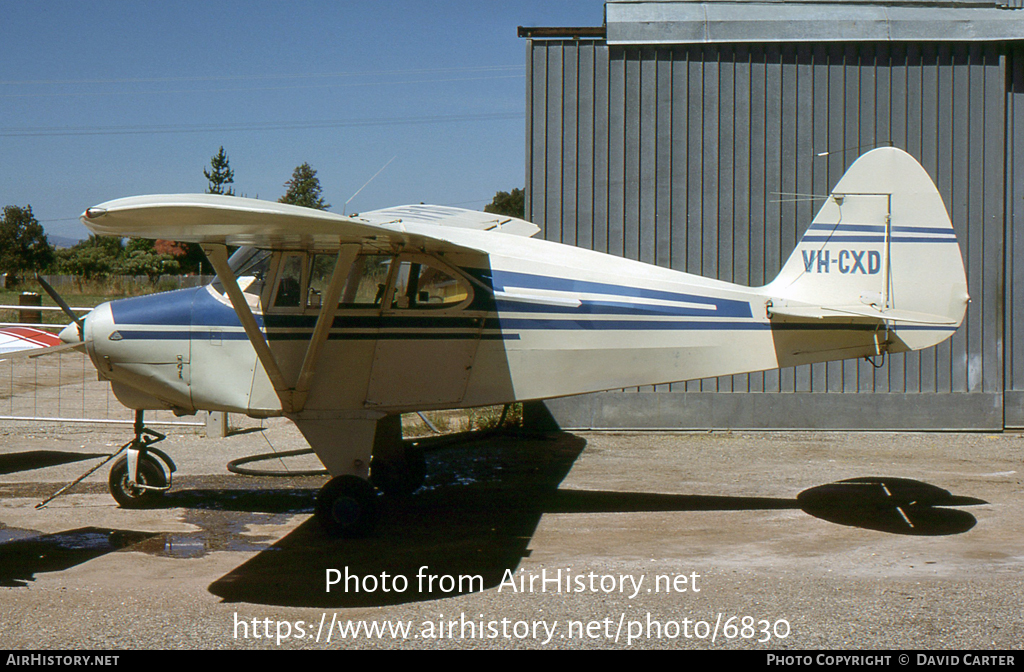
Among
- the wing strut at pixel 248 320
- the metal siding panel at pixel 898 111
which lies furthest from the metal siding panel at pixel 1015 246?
the wing strut at pixel 248 320

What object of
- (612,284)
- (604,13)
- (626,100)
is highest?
(604,13)

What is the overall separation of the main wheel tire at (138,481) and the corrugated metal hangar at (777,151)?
5152 millimetres

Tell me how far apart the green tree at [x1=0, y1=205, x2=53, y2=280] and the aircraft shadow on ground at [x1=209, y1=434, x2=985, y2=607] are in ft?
182

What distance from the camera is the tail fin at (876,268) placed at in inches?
247

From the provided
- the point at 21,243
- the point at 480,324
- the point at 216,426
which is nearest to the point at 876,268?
the point at 480,324

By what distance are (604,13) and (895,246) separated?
236 inches

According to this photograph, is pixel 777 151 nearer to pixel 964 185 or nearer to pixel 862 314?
pixel 964 185

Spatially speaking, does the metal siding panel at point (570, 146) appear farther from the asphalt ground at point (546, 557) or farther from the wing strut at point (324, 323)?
the wing strut at point (324, 323)

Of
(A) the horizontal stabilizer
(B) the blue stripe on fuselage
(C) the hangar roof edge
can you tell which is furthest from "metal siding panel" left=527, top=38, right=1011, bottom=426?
(B) the blue stripe on fuselage

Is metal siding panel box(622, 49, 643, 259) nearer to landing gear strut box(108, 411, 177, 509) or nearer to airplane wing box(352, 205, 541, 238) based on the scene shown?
airplane wing box(352, 205, 541, 238)
